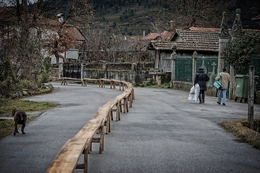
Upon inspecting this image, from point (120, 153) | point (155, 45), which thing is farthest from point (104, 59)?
point (120, 153)

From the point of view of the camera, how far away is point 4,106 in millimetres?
16984

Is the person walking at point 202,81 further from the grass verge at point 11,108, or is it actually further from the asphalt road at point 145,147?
the grass verge at point 11,108

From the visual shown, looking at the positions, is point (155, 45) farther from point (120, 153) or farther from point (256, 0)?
point (120, 153)

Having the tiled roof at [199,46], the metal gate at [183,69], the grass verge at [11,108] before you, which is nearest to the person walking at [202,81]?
the grass verge at [11,108]

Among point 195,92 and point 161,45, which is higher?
point 161,45

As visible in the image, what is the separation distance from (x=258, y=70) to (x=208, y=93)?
5971 millimetres

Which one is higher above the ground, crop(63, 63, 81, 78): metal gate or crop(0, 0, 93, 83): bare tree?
crop(0, 0, 93, 83): bare tree

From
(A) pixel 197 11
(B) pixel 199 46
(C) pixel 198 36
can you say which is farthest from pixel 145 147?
(A) pixel 197 11

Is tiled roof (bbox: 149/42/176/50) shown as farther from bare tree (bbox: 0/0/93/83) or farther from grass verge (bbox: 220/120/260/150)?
grass verge (bbox: 220/120/260/150)

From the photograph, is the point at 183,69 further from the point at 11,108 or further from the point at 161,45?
the point at 11,108

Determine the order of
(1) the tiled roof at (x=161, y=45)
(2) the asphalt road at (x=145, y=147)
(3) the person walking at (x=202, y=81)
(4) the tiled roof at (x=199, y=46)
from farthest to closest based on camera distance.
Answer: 1. (1) the tiled roof at (x=161, y=45)
2. (4) the tiled roof at (x=199, y=46)
3. (3) the person walking at (x=202, y=81)
4. (2) the asphalt road at (x=145, y=147)

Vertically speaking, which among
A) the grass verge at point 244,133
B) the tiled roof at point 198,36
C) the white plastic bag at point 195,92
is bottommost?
the grass verge at point 244,133

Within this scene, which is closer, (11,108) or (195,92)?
(11,108)

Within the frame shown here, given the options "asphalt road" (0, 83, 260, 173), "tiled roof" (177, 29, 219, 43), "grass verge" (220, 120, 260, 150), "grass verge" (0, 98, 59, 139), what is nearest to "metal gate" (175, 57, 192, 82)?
"tiled roof" (177, 29, 219, 43)
